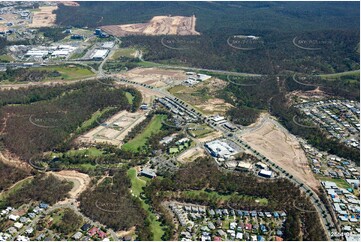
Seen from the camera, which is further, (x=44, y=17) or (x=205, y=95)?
(x=44, y=17)

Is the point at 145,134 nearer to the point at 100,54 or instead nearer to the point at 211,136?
the point at 211,136

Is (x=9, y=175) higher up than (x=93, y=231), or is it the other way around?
(x=93, y=231)

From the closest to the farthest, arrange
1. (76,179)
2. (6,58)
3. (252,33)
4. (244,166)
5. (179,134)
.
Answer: (76,179) < (244,166) < (179,134) < (6,58) < (252,33)

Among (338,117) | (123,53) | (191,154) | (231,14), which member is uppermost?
(231,14)

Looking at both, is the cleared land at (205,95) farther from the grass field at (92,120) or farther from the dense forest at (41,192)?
the dense forest at (41,192)

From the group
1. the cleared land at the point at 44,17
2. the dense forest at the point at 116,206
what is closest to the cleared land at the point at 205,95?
the dense forest at the point at 116,206

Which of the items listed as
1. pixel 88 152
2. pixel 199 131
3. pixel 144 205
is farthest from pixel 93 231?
pixel 199 131
